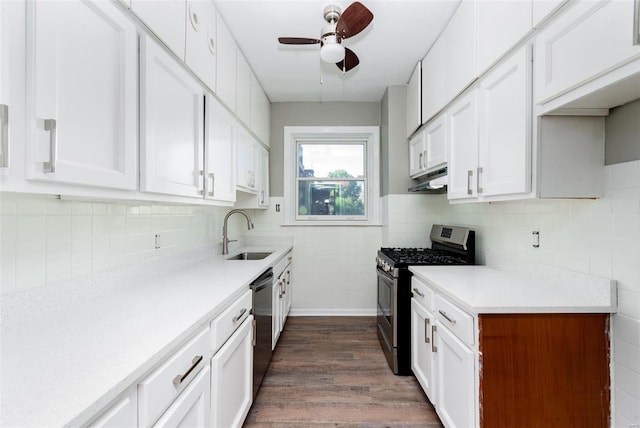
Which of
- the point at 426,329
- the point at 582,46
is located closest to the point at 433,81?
the point at 582,46

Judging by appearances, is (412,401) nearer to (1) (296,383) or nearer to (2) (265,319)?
(1) (296,383)

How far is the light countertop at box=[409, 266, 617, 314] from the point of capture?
4.28 ft

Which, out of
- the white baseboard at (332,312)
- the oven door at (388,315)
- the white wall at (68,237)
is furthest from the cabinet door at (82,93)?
the white baseboard at (332,312)

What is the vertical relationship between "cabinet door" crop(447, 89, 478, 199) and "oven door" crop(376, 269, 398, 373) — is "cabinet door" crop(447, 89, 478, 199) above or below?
above

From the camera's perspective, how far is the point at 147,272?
1714 mm

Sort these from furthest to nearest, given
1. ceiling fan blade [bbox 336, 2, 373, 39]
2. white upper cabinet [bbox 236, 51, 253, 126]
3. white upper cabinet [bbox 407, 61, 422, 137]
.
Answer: white upper cabinet [bbox 407, 61, 422, 137] < white upper cabinet [bbox 236, 51, 253, 126] < ceiling fan blade [bbox 336, 2, 373, 39]

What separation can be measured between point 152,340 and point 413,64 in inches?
116

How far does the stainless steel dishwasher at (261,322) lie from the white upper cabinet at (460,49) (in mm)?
1853

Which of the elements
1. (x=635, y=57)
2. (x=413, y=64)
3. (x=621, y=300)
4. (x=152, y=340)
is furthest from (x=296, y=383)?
(x=413, y=64)

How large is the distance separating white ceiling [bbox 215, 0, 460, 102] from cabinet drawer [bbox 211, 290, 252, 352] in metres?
1.89

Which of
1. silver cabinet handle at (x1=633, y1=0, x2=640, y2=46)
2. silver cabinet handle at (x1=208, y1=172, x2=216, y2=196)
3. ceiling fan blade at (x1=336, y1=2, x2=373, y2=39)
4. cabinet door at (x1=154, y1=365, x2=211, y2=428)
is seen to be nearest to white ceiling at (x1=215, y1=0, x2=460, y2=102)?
ceiling fan blade at (x1=336, y1=2, x2=373, y2=39)

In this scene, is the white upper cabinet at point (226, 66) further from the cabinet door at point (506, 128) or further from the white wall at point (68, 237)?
the cabinet door at point (506, 128)

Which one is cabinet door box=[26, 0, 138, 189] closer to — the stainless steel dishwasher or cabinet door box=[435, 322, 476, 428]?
the stainless steel dishwasher

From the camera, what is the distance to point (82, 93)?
0.91m
